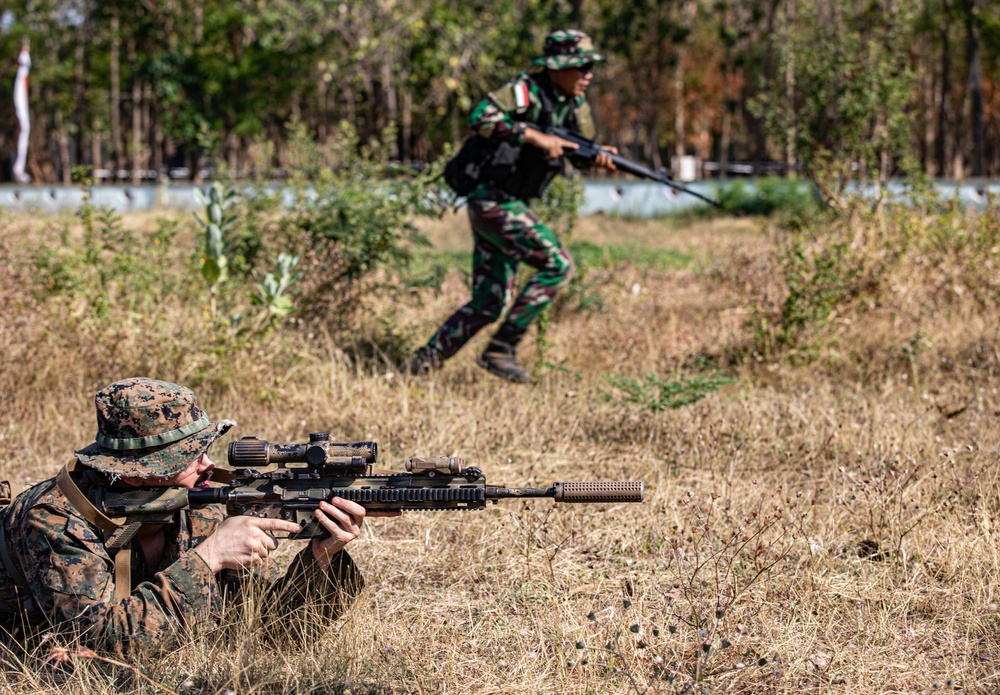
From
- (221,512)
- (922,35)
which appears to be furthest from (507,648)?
(922,35)

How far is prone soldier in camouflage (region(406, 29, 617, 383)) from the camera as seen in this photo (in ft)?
20.0

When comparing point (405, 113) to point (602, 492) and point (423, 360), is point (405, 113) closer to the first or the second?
point (423, 360)

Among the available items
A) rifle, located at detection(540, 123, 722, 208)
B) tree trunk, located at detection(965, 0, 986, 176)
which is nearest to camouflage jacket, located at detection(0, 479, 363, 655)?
rifle, located at detection(540, 123, 722, 208)

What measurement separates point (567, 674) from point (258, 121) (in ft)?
99.2

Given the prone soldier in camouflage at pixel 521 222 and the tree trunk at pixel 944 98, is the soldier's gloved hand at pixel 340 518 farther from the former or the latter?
the tree trunk at pixel 944 98

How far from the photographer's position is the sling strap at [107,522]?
2832mm

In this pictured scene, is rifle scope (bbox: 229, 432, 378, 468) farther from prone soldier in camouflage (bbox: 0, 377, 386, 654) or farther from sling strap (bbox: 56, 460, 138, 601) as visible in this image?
sling strap (bbox: 56, 460, 138, 601)

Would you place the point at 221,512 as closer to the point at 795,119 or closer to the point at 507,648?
the point at 507,648

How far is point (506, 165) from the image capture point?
6.15 metres

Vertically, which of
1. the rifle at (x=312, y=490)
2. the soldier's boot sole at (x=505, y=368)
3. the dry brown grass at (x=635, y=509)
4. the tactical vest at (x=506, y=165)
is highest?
the tactical vest at (x=506, y=165)

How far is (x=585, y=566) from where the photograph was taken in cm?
393

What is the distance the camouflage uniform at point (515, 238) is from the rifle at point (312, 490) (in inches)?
129

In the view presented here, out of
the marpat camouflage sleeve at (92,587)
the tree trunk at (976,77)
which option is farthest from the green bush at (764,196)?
the marpat camouflage sleeve at (92,587)

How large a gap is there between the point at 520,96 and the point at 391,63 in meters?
20.1
